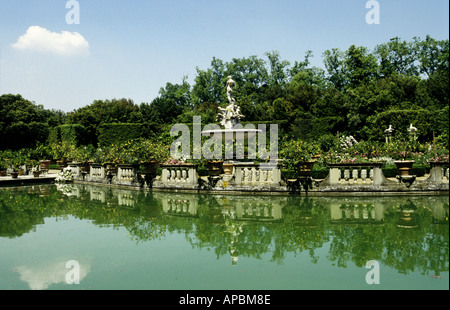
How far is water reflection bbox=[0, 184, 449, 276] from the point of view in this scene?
5352 mm

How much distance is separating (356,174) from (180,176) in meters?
6.15

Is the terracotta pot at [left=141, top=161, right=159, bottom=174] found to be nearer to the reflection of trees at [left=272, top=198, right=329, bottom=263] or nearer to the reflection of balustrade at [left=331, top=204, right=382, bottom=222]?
the reflection of trees at [left=272, top=198, right=329, bottom=263]

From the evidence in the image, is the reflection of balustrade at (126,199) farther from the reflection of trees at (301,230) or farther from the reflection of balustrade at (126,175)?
the reflection of trees at (301,230)

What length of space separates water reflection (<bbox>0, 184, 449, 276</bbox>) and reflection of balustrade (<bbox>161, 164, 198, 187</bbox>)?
3.70 feet

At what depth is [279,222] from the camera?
773 centimetres

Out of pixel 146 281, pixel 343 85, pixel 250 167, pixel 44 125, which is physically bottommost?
pixel 146 281

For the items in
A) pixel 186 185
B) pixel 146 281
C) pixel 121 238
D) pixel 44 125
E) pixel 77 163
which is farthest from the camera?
pixel 44 125

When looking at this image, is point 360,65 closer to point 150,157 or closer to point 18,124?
point 150,157

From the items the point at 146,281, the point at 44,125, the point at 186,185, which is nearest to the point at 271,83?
the point at 44,125

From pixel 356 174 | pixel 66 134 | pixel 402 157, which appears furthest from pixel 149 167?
pixel 66 134

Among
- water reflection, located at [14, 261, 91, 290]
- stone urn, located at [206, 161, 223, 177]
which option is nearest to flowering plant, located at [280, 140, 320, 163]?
stone urn, located at [206, 161, 223, 177]

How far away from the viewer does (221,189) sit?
12.8 metres

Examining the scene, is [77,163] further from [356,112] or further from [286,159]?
[356,112]

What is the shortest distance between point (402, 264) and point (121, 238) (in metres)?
4.53
